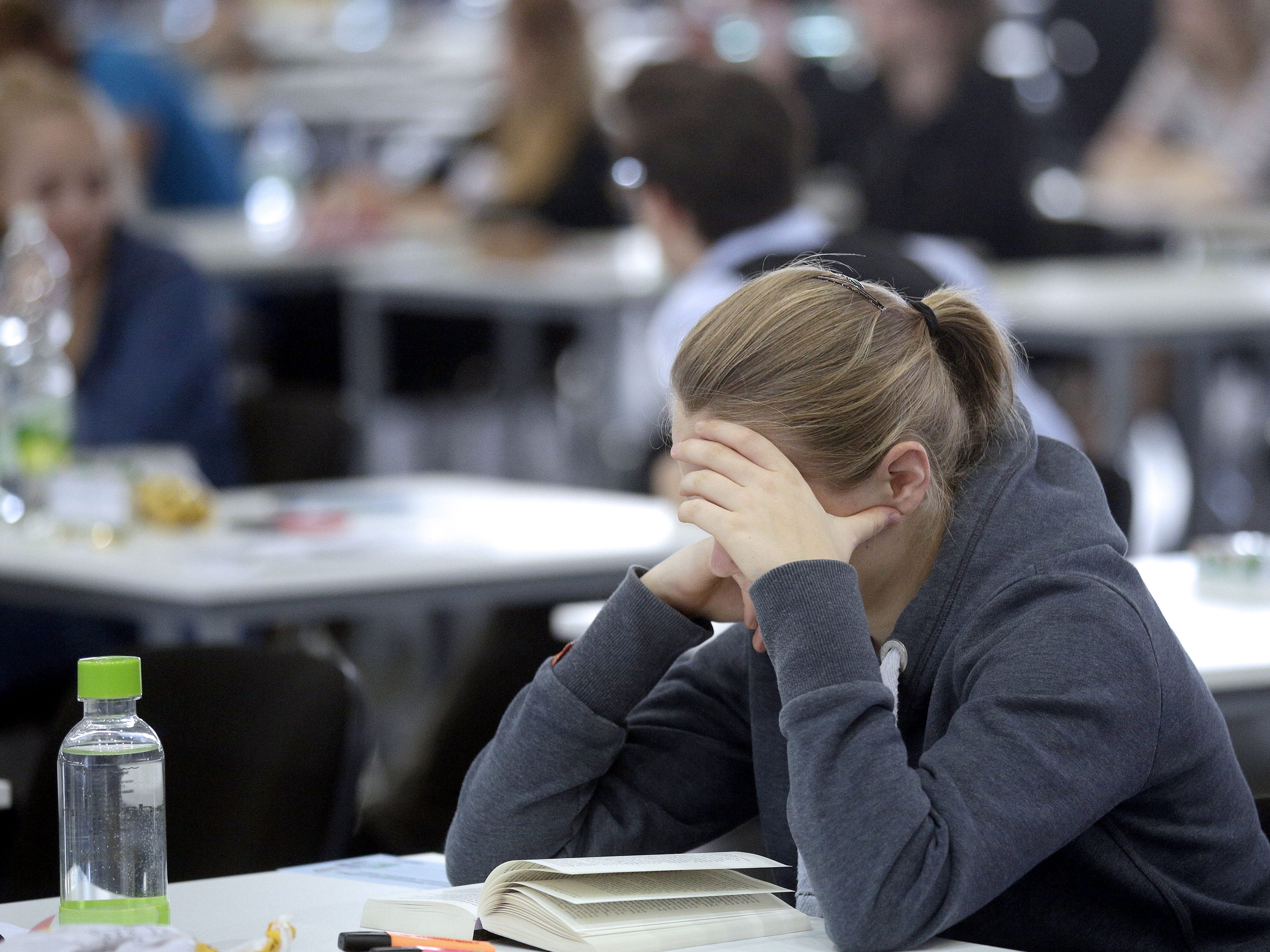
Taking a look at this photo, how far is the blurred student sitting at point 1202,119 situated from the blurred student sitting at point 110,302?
12.5ft

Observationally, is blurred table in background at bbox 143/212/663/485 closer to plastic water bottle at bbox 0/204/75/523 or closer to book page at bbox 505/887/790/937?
plastic water bottle at bbox 0/204/75/523

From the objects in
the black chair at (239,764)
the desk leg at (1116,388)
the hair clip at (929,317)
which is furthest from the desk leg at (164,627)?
the desk leg at (1116,388)

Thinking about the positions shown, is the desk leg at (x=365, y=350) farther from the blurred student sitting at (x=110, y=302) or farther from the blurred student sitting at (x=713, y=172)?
the blurred student sitting at (x=713, y=172)

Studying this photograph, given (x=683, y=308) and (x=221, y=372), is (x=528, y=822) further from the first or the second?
(x=221, y=372)

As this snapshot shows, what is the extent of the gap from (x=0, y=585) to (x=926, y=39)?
329 centimetres

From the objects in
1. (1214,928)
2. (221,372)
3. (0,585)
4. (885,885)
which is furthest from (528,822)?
(221,372)

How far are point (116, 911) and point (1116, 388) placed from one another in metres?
3.46

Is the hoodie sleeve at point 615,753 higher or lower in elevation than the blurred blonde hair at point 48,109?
lower

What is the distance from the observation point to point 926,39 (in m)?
5.22

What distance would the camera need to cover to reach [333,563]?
8.65ft

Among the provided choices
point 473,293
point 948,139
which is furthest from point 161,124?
point 948,139

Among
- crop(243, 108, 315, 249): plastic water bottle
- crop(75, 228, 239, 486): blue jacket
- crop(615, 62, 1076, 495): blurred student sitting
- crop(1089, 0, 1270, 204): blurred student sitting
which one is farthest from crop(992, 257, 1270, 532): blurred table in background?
crop(243, 108, 315, 249): plastic water bottle

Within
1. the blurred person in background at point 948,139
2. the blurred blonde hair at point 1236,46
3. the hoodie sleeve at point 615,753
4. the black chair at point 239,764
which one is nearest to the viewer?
the hoodie sleeve at point 615,753

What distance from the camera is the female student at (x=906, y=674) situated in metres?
1.24
